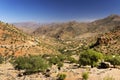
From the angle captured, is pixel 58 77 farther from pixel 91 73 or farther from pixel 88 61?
pixel 88 61

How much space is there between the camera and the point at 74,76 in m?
50.5

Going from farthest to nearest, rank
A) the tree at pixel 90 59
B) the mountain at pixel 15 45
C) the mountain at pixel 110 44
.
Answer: the mountain at pixel 15 45 → the mountain at pixel 110 44 → the tree at pixel 90 59

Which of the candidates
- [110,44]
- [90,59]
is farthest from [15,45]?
[90,59]

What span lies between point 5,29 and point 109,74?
320 ft

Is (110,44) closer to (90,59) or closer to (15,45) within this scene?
(15,45)

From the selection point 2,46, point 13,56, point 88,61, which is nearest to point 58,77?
point 88,61

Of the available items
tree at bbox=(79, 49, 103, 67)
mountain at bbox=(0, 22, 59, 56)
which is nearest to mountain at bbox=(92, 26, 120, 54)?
mountain at bbox=(0, 22, 59, 56)

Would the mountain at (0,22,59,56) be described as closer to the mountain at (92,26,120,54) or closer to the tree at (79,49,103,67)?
the mountain at (92,26,120,54)

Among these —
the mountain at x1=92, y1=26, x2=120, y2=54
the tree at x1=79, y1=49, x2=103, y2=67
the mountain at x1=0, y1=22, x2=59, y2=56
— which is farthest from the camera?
the mountain at x1=0, y1=22, x2=59, y2=56

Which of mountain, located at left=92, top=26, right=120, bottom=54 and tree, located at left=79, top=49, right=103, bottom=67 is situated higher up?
mountain, located at left=92, top=26, right=120, bottom=54

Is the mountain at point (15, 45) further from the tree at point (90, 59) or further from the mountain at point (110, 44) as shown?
the tree at point (90, 59)

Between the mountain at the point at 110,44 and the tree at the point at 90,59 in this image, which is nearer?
the tree at the point at 90,59

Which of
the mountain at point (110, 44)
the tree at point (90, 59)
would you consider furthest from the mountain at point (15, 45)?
the tree at point (90, 59)

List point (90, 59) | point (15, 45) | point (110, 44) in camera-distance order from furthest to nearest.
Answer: point (15, 45) → point (110, 44) → point (90, 59)
